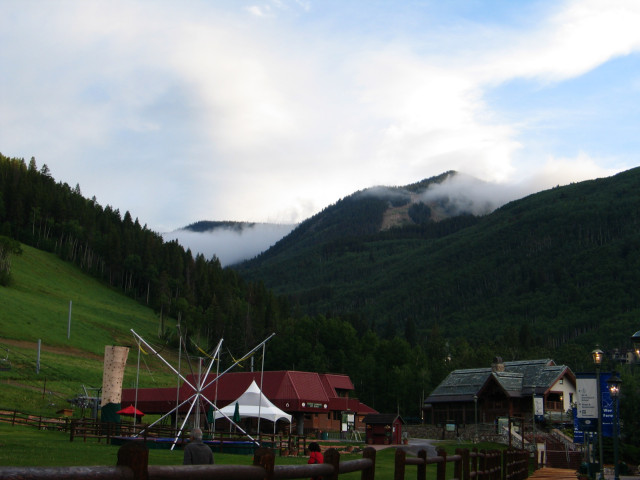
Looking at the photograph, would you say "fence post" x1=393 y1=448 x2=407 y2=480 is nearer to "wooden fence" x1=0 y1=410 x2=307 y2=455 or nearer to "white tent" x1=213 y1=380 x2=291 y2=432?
"wooden fence" x1=0 y1=410 x2=307 y2=455

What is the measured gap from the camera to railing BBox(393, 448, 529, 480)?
450 inches

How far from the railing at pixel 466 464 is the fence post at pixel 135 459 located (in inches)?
261

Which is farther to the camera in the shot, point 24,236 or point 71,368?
point 24,236

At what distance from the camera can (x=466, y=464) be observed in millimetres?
15859

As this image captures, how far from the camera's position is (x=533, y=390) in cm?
7525

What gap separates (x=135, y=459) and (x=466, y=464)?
12448mm

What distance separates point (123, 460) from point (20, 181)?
184785 mm

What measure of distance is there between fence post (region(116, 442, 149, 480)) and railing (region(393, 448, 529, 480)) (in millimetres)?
6627

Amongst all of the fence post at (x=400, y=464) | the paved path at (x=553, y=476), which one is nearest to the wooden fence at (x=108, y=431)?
the paved path at (x=553, y=476)

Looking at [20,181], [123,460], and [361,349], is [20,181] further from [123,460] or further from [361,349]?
[123,460]

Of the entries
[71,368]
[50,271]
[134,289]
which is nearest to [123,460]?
[71,368]

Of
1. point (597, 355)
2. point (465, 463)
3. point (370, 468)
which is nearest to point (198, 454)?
point (370, 468)

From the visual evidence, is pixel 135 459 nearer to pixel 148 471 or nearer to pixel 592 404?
pixel 148 471

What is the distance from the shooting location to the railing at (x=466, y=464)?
37.5 feet
